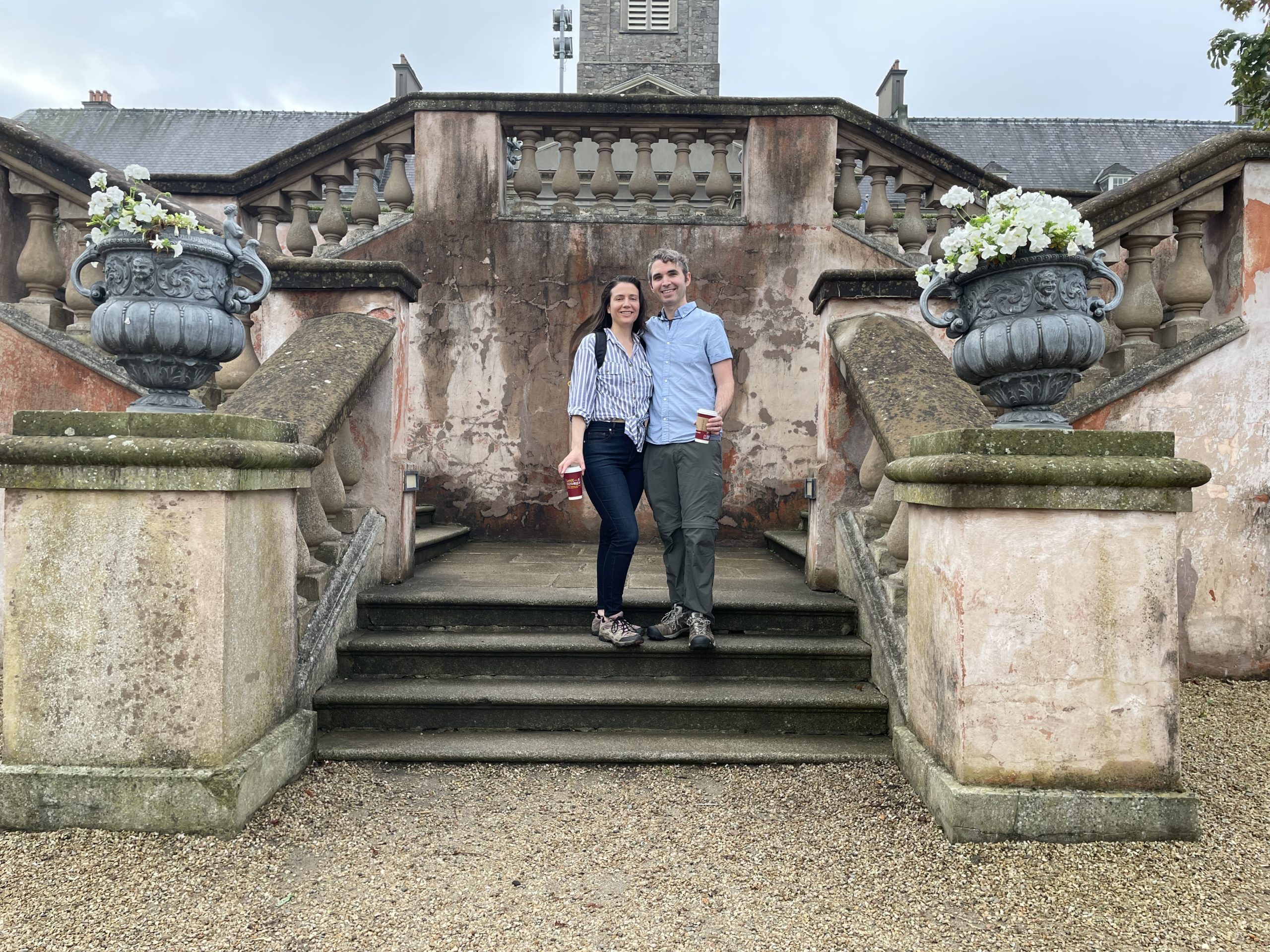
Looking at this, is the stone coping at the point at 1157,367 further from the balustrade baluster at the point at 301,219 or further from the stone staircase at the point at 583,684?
the balustrade baluster at the point at 301,219

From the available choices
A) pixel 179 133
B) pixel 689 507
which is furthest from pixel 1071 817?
pixel 179 133

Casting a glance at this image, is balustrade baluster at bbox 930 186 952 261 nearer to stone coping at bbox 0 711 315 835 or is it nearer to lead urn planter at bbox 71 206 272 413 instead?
lead urn planter at bbox 71 206 272 413

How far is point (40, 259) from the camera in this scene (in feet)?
13.3

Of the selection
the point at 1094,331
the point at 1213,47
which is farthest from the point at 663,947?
the point at 1213,47

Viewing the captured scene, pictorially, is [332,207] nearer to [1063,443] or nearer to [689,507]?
[689,507]

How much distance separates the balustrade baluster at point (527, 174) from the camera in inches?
234

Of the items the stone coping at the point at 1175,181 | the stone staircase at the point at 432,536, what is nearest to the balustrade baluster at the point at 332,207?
the stone staircase at the point at 432,536

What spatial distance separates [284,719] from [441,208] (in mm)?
4314

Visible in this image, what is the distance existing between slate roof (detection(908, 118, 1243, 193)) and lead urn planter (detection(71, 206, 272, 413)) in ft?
92.4

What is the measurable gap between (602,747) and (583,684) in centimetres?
37

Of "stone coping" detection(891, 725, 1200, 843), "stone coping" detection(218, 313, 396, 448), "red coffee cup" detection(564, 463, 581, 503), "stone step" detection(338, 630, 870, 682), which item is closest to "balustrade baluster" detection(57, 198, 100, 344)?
"stone coping" detection(218, 313, 396, 448)

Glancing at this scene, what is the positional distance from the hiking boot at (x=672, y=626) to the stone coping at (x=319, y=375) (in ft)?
5.40

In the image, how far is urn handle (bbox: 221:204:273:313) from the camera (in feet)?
9.11

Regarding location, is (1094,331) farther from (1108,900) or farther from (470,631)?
(470,631)
